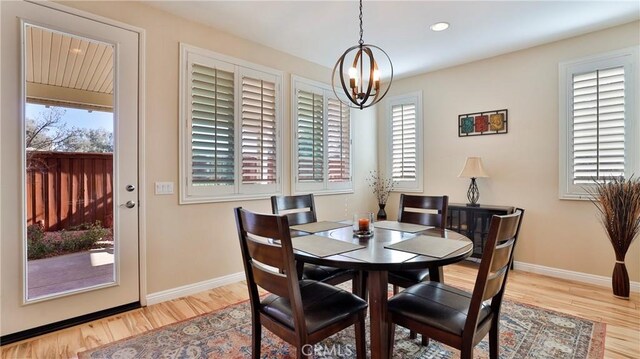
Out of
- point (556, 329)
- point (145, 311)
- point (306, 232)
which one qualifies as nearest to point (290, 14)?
point (306, 232)

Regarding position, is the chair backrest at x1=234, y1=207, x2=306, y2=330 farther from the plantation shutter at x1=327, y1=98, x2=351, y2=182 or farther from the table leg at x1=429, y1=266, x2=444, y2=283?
the plantation shutter at x1=327, y1=98, x2=351, y2=182

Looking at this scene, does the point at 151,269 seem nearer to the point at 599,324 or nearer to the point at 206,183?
the point at 206,183

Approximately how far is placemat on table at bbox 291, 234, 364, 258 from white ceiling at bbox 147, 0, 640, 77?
203 centimetres

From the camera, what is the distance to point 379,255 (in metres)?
1.59

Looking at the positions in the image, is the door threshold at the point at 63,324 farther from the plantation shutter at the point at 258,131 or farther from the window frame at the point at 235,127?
the plantation shutter at the point at 258,131

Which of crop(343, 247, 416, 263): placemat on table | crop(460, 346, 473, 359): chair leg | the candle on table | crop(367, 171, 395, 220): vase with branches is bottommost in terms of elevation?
crop(460, 346, 473, 359): chair leg

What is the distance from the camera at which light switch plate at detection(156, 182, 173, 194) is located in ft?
9.24

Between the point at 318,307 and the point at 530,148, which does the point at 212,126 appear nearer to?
the point at 318,307

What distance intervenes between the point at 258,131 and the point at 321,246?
209 cm

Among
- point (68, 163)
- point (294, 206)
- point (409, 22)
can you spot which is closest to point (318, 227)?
point (294, 206)

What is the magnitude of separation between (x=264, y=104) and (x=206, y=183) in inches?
43.7

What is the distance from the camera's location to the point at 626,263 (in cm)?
309

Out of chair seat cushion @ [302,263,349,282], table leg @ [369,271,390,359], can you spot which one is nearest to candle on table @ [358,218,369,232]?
chair seat cushion @ [302,263,349,282]

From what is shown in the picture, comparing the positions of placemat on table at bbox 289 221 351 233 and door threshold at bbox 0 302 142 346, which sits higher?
placemat on table at bbox 289 221 351 233
